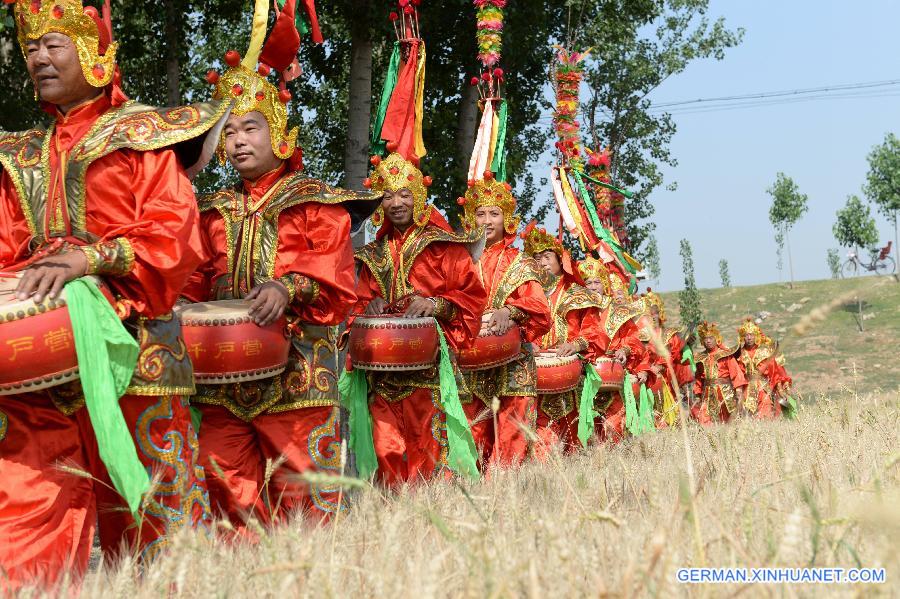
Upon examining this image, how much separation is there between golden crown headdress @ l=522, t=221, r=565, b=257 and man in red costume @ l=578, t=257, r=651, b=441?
0.98 m

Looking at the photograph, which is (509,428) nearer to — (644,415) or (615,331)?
(615,331)

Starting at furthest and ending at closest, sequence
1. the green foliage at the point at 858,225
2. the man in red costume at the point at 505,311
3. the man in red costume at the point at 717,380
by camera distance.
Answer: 1. the green foliage at the point at 858,225
2. the man in red costume at the point at 717,380
3. the man in red costume at the point at 505,311

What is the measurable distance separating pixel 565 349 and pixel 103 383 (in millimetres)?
6133

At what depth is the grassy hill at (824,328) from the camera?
28156 millimetres

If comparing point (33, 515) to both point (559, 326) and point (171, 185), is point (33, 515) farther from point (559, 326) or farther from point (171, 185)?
point (559, 326)

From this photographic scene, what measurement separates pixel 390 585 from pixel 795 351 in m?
33.5

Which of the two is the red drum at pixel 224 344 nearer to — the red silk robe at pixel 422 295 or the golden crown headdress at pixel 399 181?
the red silk robe at pixel 422 295

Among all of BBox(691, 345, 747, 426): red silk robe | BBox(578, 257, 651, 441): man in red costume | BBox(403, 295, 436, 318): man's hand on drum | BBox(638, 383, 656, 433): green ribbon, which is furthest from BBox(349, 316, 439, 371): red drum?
BBox(691, 345, 747, 426): red silk robe

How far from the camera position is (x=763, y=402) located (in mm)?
15609

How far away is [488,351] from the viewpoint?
284 inches

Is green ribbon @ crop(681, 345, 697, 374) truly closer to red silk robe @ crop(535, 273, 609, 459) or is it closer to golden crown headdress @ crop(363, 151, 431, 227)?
red silk robe @ crop(535, 273, 609, 459)

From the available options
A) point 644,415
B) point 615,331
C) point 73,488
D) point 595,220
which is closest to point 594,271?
point 615,331

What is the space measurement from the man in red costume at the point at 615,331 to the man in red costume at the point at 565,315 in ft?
1.12

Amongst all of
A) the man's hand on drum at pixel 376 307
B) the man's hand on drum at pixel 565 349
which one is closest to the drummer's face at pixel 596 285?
the man's hand on drum at pixel 565 349
